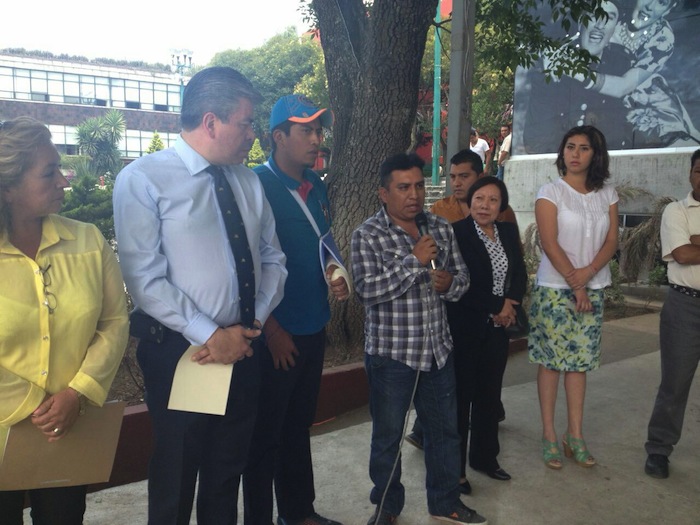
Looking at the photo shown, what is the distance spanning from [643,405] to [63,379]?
14.5 ft

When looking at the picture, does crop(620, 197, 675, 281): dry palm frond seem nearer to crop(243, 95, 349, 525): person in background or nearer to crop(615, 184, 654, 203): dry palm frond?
crop(615, 184, 654, 203): dry palm frond

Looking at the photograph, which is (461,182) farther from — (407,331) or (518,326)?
(407,331)

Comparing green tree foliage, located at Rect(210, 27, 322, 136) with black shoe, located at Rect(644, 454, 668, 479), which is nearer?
black shoe, located at Rect(644, 454, 668, 479)

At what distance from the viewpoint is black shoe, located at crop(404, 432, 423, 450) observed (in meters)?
4.17

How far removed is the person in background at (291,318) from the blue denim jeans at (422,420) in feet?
1.10

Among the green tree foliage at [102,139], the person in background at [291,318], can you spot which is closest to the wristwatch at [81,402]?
the person in background at [291,318]

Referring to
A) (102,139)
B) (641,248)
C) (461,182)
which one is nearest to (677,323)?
(461,182)

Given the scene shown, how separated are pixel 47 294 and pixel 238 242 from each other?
0.69m

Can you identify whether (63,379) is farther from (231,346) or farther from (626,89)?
(626,89)

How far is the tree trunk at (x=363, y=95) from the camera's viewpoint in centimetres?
521

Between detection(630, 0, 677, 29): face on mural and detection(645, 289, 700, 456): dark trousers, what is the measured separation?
7.93 m

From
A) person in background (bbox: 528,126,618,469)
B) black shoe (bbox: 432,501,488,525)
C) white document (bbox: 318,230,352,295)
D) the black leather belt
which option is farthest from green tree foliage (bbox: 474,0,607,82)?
black shoe (bbox: 432,501,488,525)

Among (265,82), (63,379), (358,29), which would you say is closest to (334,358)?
(358,29)

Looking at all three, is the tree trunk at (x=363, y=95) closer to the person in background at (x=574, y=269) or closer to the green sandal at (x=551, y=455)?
the person in background at (x=574, y=269)
